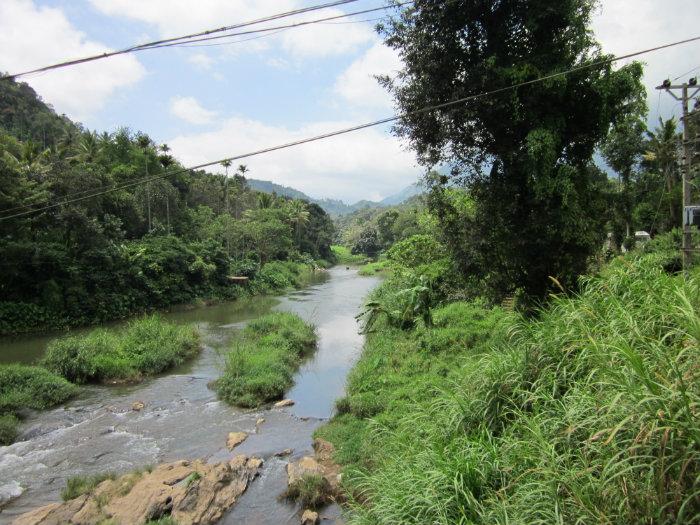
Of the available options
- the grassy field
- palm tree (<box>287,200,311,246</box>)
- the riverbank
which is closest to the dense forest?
the riverbank

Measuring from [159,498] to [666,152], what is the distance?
36.5m

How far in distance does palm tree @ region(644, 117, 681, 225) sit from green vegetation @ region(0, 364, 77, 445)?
35167mm

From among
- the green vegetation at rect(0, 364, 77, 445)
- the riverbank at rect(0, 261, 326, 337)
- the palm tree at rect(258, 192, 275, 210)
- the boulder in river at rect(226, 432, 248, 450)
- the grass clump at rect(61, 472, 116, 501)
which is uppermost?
the palm tree at rect(258, 192, 275, 210)

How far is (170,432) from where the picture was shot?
1143cm

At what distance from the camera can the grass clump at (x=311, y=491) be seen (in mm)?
7492

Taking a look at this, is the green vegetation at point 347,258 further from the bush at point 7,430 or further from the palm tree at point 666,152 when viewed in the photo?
the bush at point 7,430

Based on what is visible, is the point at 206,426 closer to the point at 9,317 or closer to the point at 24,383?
the point at 24,383

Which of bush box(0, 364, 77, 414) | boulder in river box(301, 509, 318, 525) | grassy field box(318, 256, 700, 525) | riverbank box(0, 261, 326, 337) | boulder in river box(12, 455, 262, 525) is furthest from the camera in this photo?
riverbank box(0, 261, 326, 337)

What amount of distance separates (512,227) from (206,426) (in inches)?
360

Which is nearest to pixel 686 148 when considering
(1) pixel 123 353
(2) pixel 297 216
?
(1) pixel 123 353

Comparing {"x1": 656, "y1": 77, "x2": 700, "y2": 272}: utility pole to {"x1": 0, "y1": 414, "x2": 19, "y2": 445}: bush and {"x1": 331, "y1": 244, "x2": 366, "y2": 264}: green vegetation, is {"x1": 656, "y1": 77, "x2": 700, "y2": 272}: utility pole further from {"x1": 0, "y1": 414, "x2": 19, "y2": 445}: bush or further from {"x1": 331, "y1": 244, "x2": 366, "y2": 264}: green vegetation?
{"x1": 331, "y1": 244, "x2": 366, "y2": 264}: green vegetation

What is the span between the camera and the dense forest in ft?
71.4

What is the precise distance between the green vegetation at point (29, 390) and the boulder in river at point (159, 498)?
5.10 metres

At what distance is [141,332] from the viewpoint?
58.3 ft
